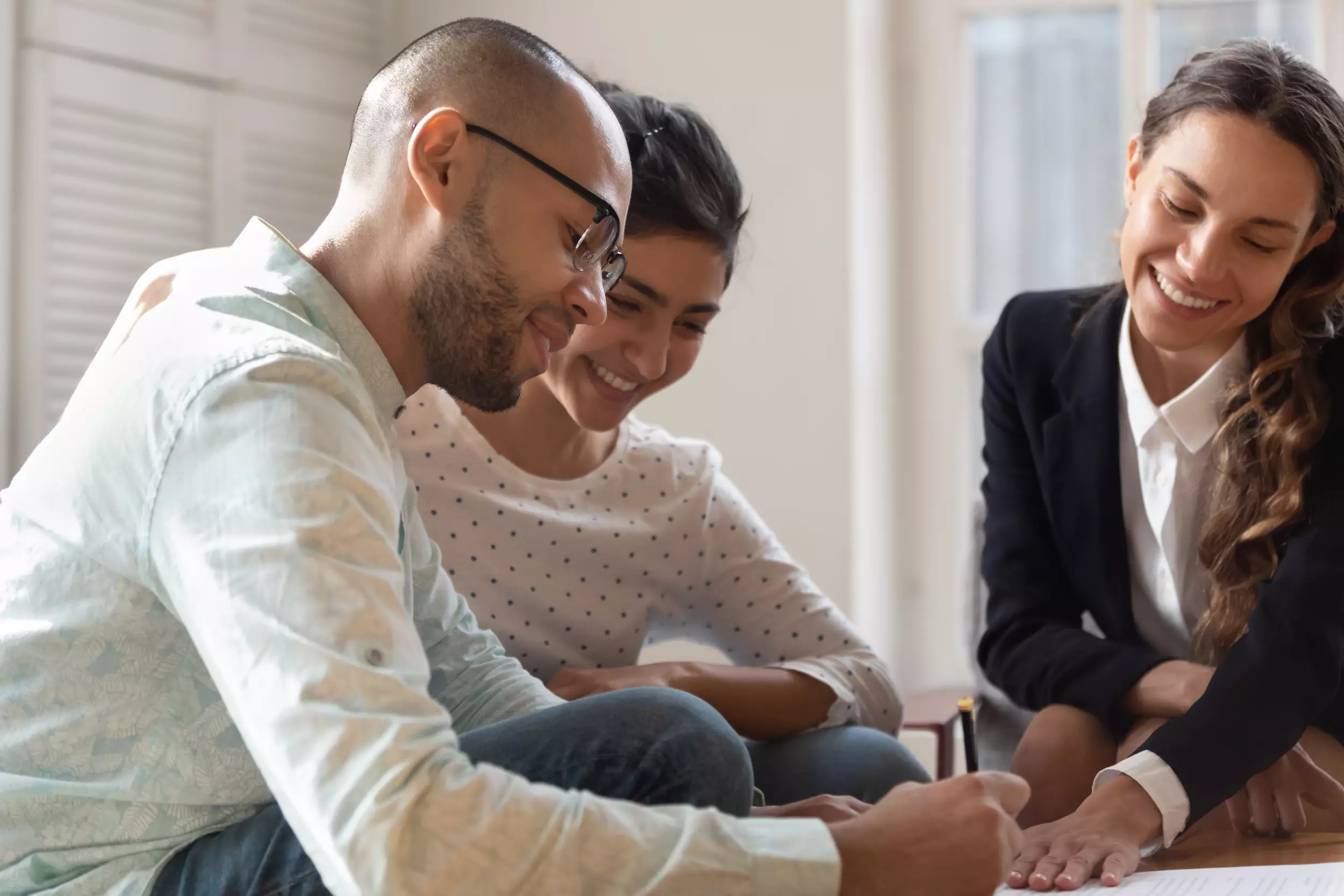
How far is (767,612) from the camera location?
6.25 ft

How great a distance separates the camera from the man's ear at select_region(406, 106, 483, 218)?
3.72 ft

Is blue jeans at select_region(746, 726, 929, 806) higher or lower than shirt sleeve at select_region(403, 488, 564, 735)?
lower

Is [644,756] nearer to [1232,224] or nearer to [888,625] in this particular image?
[1232,224]

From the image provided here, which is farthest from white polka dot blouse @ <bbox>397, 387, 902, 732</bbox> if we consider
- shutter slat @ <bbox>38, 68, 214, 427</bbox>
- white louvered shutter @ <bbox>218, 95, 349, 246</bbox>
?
white louvered shutter @ <bbox>218, 95, 349, 246</bbox>

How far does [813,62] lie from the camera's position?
3.11m

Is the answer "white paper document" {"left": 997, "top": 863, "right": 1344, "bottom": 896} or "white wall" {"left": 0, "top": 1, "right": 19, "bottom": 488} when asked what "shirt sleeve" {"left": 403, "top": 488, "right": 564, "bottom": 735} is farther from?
"white wall" {"left": 0, "top": 1, "right": 19, "bottom": 488}

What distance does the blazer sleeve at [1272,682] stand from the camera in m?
1.46

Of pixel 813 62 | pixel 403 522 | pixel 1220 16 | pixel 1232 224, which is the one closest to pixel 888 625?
pixel 813 62

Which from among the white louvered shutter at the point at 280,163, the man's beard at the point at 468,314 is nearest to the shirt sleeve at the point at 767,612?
the man's beard at the point at 468,314

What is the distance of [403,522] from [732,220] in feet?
2.29

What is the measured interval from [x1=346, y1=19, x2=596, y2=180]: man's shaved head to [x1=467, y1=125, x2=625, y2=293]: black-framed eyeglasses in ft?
0.05

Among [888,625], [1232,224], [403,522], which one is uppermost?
[1232,224]

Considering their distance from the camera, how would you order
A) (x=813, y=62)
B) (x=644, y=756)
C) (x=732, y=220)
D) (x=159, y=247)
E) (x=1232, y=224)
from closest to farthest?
(x=644, y=756) → (x=1232, y=224) → (x=732, y=220) → (x=159, y=247) → (x=813, y=62)

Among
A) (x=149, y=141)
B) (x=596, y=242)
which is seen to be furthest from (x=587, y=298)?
(x=149, y=141)
